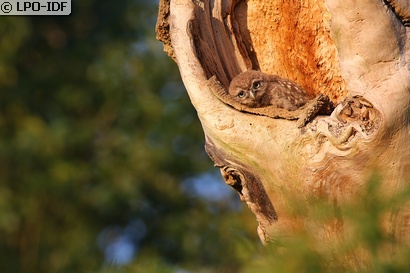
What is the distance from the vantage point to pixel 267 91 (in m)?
4.51

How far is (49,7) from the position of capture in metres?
7.50

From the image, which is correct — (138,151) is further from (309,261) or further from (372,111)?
(309,261)

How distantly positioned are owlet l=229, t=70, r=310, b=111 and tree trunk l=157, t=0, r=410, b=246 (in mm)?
73

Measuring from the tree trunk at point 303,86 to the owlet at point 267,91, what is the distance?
0.07 metres

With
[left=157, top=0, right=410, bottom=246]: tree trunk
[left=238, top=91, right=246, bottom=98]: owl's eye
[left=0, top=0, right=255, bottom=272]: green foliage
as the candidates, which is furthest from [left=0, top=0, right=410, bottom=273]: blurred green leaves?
[left=238, top=91, right=246, bottom=98]: owl's eye

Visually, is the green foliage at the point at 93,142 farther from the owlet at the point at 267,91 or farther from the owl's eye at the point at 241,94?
the owl's eye at the point at 241,94

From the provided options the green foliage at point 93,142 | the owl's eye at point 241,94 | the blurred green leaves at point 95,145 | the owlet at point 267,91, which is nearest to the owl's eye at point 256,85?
the owlet at point 267,91

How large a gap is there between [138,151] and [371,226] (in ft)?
39.9

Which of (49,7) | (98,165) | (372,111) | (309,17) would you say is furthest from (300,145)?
(98,165)

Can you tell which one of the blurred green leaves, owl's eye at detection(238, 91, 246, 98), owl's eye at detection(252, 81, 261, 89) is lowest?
the blurred green leaves

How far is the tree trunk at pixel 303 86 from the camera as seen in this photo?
129 inches

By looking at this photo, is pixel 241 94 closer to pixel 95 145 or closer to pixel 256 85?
pixel 256 85

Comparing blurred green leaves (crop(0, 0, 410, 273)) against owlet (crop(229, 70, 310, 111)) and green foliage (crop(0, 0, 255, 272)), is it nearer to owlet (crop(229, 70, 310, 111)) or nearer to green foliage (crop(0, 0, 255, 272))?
green foliage (crop(0, 0, 255, 272))

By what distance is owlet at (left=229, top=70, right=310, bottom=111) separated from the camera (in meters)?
4.21
